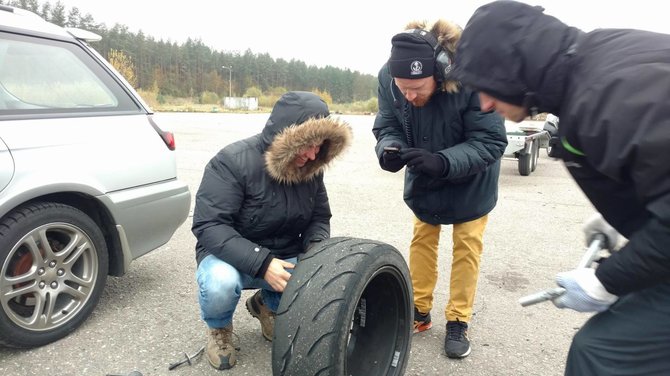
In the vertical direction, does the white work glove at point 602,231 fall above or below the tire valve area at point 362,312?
above

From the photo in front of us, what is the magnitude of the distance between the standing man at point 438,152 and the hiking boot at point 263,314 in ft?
3.07

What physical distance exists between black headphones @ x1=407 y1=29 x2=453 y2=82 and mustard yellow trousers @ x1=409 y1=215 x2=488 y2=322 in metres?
0.92

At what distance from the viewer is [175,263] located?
4.34 meters

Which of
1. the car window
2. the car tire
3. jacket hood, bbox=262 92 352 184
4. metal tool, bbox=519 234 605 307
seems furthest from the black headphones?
the car tire

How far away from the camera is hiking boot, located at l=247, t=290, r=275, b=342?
10.2 feet

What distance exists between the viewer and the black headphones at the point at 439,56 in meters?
2.65

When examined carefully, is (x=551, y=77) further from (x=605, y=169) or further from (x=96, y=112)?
(x=96, y=112)

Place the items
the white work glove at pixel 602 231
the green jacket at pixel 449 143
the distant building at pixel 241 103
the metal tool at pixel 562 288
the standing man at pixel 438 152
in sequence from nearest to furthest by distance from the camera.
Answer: the metal tool at pixel 562 288 → the white work glove at pixel 602 231 → the standing man at pixel 438 152 → the green jacket at pixel 449 143 → the distant building at pixel 241 103

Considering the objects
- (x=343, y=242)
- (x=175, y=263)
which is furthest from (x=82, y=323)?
(x=343, y=242)

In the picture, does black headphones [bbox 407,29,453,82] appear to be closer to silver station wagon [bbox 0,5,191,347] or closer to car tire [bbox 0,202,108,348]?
silver station wagon [bbox 0,5,191,347]

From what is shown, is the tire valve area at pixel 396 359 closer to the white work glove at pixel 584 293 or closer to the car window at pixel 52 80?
the white work glove at pixel 584 293

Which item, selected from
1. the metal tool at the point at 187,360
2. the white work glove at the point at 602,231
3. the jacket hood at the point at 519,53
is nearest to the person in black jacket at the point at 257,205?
the metal tool at the point at 187,360

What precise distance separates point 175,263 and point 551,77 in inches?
140

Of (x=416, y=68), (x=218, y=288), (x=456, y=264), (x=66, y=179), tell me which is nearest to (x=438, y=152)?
(x=416, y=68)
